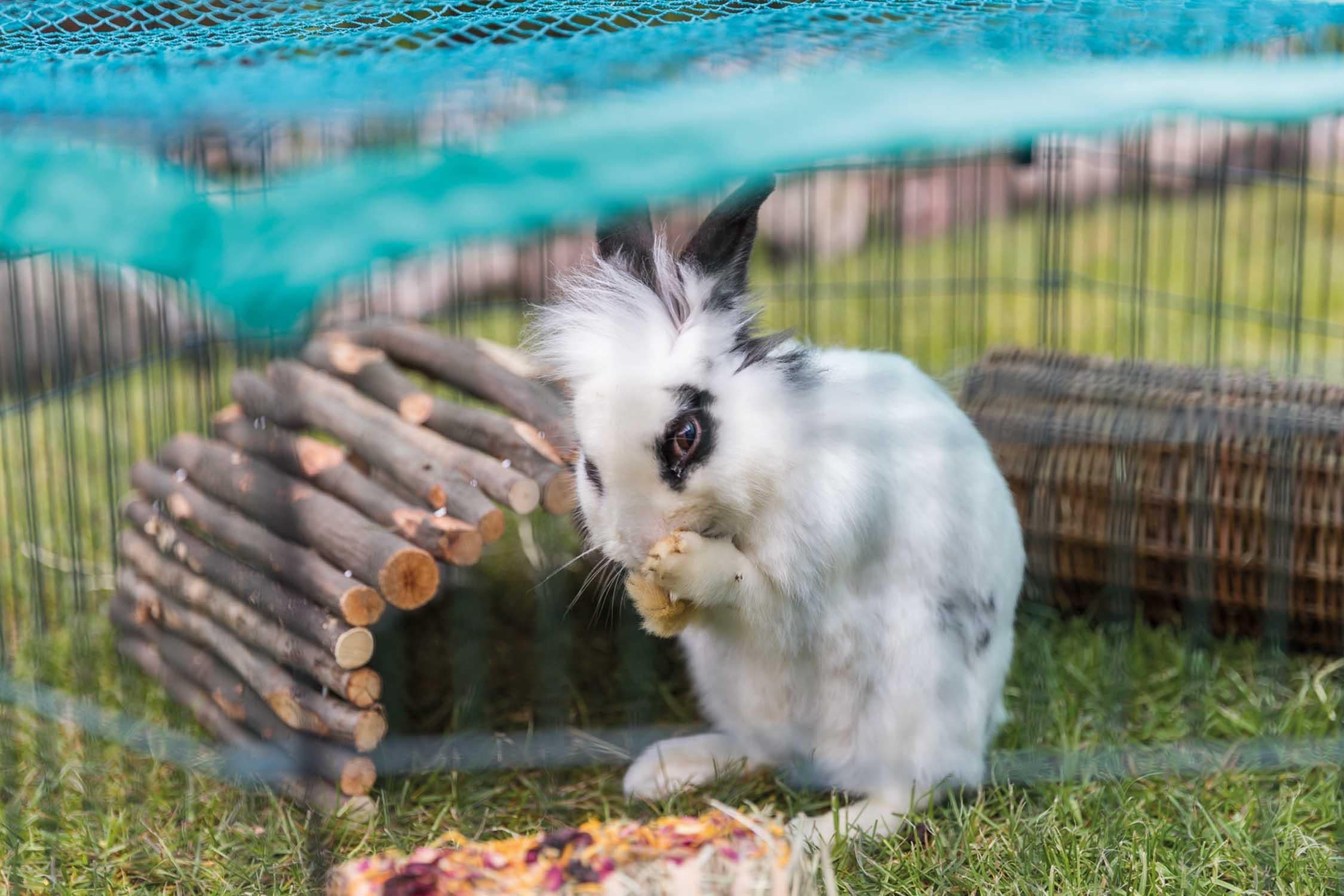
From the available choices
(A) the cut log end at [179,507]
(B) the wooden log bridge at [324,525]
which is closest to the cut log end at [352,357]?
(B) the wooden log bridge at [324,525]

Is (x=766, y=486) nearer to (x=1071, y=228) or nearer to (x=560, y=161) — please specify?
(x=560, y=161)

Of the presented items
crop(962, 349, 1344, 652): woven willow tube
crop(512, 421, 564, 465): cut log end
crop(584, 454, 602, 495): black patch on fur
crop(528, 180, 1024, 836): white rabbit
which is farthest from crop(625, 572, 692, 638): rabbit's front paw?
crop(962, 349, 1344, 652): woven willow tube

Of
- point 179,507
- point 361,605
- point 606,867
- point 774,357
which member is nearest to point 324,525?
point 361,605

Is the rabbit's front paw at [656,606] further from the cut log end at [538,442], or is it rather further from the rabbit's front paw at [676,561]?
the cut log end at [538,442]

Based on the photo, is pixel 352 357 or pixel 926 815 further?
pixel 352 357

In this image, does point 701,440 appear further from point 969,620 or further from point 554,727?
point 554,727

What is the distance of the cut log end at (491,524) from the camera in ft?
8.11

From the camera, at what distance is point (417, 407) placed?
2.88 m

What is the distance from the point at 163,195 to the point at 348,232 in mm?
190

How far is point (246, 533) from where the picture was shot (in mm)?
2648

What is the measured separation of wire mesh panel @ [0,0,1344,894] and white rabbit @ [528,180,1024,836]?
9 centimetres

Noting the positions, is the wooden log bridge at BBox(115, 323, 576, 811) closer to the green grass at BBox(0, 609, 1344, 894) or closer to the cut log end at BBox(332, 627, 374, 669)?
the cut log end at BBox(332, 627, 374, 669)

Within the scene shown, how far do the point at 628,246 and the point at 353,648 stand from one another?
2.91ft

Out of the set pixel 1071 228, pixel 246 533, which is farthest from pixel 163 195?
pixel 1071 228
